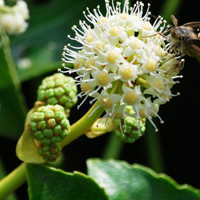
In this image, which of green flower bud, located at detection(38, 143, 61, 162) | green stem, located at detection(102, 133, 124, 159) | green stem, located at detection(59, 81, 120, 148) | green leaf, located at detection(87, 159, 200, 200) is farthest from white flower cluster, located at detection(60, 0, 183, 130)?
green stem, located at detection(102, 133, 124, 159)

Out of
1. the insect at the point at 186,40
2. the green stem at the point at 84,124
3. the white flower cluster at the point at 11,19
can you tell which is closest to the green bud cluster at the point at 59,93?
the green stem at the point at 84,124

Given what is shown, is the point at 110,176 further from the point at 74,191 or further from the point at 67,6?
the point at 67,6

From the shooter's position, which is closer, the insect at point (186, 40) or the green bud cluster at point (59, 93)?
the insect at point (186, 40)

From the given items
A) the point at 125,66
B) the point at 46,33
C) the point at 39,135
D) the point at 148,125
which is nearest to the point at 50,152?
the point at 39,135

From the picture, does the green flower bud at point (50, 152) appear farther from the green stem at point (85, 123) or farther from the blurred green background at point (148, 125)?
the blurred green background at point (148, 125)

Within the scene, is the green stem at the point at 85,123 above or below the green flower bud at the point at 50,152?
above

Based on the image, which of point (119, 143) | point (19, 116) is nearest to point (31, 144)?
point (19, 116)

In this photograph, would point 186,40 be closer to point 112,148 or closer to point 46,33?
point 112,148
